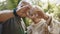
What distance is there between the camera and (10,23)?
2.38 ft

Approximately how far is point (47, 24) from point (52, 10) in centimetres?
99

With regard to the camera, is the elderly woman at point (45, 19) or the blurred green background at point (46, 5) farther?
the blurred green background at point (46, 5)

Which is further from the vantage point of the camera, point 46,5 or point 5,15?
point 46,5

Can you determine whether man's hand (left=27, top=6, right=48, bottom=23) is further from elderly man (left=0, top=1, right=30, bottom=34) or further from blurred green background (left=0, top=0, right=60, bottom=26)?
blurred green background (left=0, top=0, right=60, bottom=26)

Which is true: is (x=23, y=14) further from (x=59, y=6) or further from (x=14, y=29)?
(x=59, y=6)

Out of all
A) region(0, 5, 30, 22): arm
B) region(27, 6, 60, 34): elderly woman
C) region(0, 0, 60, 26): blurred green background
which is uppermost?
region(0, 5, 30, 22): arm

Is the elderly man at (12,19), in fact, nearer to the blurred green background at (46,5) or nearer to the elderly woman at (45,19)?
the elderly woman at (45,19)

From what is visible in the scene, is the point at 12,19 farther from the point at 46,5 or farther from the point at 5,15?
the point at 46,5


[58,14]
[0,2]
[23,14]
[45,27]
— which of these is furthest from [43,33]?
[0,2]

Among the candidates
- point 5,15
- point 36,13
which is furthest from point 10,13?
point 36,13

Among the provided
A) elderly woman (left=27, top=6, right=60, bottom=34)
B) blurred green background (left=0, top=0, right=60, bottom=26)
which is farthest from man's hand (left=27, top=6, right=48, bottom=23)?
blurred green background (left=0, top=0, right=60, bottom=26)

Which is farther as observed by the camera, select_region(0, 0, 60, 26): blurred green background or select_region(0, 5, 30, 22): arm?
select_region(0, 0, 60, 26): blurred green background

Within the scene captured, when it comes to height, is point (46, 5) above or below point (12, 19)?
below

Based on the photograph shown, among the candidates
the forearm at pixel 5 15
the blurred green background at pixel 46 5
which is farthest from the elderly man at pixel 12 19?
the blurred green background at pixel 46 5
